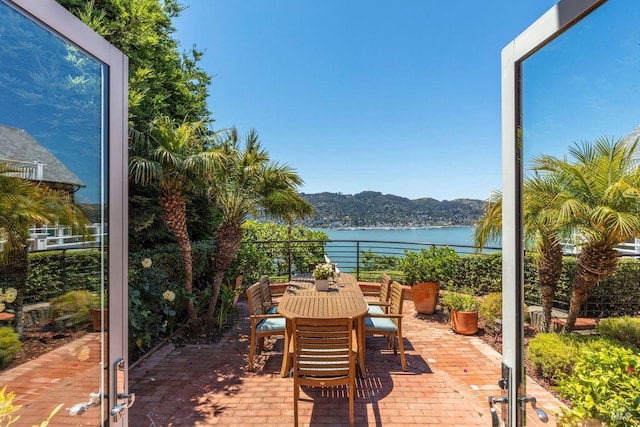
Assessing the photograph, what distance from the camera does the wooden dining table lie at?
2.81 metres

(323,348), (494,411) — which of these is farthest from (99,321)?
(323,348)

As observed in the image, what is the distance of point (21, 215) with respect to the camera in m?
1.06

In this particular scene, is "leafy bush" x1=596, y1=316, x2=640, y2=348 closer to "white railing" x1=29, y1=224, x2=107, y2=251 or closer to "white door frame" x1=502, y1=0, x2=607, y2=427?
"white door frame" x1=502, y1=0, x2=607, y2=427

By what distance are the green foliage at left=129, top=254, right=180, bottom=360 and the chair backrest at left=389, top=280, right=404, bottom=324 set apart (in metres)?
2.71

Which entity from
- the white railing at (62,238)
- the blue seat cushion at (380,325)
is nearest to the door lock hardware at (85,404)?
the white railing at (62,238)

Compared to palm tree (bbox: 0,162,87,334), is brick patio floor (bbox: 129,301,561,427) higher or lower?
lower

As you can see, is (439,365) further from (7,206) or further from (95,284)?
(7,206)

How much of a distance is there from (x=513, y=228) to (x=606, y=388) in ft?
1.89

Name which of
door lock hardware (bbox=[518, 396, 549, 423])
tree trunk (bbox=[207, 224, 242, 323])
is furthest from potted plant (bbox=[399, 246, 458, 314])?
door lock hardware (bbox=[518, 396, 549, 423])

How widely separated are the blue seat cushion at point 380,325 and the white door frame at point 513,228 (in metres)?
2.31

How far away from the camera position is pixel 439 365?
3.31 meters

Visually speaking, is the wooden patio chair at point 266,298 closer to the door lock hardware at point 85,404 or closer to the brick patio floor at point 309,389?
the brick patio floor at point 309,389

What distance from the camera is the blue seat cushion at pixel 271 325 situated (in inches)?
132

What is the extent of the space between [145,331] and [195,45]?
592 cm
